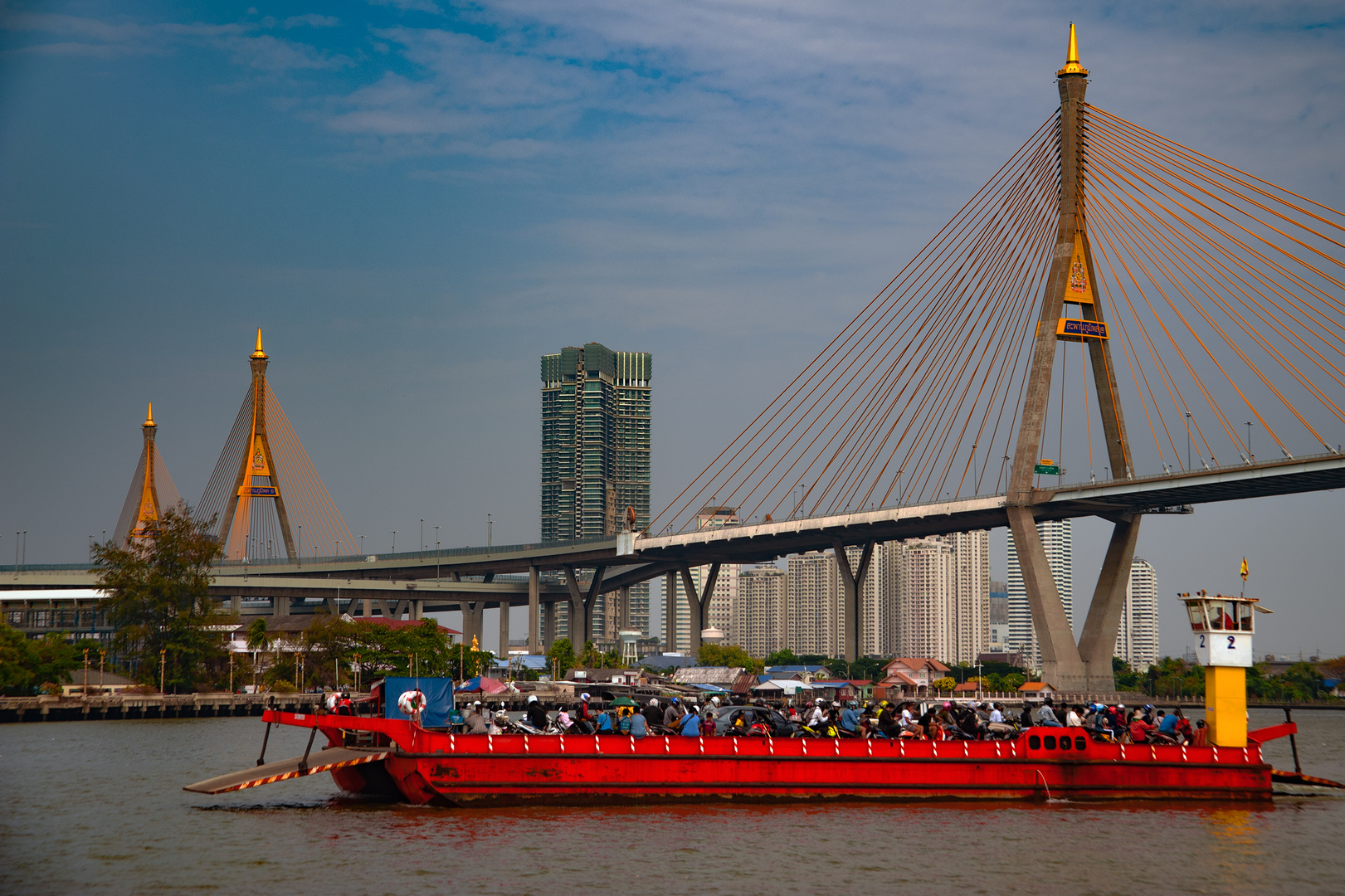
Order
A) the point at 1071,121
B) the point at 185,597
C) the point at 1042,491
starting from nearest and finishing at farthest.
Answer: the point at 1071,121
the point at 1042,491
the point at 185,597

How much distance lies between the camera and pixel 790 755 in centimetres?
2622

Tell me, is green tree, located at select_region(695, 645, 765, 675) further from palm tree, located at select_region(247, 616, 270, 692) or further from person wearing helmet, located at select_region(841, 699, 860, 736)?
person wearing helmet, located at select_region(841, 699, 860, 736)

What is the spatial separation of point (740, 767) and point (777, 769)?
0.84 meters

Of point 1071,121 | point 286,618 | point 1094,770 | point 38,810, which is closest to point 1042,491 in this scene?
point 1071,121

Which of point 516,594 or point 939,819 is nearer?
point 939,819

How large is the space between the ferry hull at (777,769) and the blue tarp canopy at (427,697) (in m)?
0.85

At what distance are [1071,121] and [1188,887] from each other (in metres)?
46.4

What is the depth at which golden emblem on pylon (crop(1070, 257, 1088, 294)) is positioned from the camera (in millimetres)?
61688

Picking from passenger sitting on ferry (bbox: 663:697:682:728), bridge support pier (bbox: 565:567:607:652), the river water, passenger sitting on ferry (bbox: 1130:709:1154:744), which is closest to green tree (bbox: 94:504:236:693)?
the river water

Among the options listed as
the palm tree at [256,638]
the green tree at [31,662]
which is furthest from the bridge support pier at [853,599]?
the green tree at [31,662]

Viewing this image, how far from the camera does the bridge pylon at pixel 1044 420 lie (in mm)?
60656

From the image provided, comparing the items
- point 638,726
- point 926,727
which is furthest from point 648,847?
point 926,727

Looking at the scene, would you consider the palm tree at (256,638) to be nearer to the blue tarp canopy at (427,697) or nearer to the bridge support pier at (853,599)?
the bridge support pier at (853,599)

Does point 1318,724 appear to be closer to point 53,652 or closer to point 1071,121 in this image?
point 1071,121
